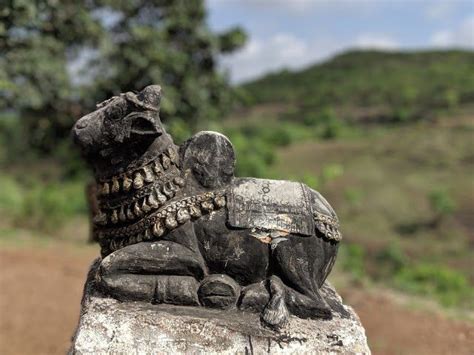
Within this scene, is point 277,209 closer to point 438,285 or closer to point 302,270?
point 302,270

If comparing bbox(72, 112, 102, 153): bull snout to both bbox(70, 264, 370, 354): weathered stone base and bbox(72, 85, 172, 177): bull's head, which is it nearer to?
bbox(72, 85, 172, 177): bull's head

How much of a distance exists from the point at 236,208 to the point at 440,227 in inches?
586

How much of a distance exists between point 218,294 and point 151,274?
1.28 feet

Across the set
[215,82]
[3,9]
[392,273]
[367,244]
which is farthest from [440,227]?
[3,9]

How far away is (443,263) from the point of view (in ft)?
45.4

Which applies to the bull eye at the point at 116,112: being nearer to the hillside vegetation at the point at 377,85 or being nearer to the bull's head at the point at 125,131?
the bull's head at the point at 125,131

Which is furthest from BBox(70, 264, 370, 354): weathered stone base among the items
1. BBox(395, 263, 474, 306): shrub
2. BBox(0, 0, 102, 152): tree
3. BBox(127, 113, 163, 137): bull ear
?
BBox(395, 263, 474, 306): shrub

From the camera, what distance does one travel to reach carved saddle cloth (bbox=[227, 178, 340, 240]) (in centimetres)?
311

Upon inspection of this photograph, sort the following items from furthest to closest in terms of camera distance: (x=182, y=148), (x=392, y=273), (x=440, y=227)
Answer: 1. (x=440, y=227)
2. (x=392, y=273)
3. (x=182, y=148)

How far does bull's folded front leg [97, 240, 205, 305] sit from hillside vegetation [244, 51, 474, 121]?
29.4m

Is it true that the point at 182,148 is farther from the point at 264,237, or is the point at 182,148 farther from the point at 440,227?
the point at 440,227

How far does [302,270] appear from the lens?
3111 millimetres

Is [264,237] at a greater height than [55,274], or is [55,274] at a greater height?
[55,274]

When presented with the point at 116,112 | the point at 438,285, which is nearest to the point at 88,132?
the point at 116,112
